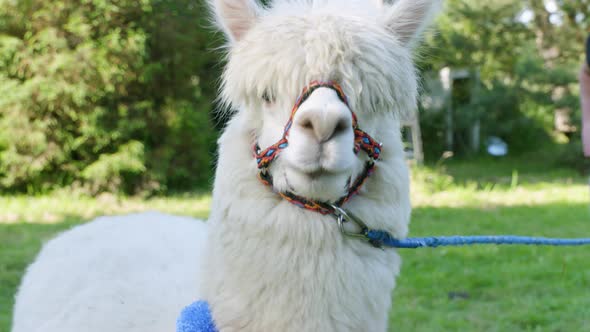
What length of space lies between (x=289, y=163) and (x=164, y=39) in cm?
873

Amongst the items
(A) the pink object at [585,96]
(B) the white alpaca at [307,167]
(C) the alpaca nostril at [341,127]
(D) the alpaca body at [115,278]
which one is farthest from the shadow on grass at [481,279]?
(C) the alpaca nostril at [341,127]

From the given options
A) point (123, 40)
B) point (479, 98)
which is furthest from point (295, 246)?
point (479, 98)

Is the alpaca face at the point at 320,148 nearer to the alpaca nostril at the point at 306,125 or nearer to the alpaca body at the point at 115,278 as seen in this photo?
the alpaca nostril at the point at 306,125

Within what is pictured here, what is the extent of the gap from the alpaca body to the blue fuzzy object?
12 cm

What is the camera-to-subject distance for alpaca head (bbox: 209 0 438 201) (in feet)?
4.61

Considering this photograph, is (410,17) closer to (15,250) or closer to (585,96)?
(585,96)

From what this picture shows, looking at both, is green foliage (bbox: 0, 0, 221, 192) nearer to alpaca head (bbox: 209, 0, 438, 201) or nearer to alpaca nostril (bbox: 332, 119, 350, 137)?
alpaca head (bbox: 209, 0, 438, 201)

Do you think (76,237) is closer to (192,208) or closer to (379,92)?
(379,92)

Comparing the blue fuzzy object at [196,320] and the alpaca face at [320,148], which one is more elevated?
the alpaca face at [320,148]

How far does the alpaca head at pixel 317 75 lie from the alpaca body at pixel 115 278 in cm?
52

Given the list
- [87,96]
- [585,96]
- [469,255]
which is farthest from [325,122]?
[87,96]

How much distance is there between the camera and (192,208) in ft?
26.4

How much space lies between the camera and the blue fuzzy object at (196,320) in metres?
1.57

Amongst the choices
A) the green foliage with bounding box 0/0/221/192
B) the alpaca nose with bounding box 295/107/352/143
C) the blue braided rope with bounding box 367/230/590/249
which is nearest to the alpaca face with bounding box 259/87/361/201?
the alpaca nose with bounding box 295/107/352/143
